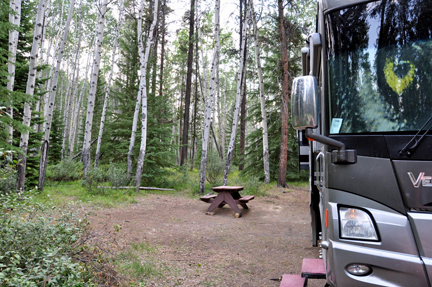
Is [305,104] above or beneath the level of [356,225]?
above

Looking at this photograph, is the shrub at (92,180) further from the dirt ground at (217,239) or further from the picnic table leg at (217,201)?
the picnic table leg at (217,201)

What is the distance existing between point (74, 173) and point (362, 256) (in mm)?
13113

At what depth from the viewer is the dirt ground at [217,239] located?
4.21 m

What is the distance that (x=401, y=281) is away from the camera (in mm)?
1935

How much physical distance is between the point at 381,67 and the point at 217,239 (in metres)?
4.67

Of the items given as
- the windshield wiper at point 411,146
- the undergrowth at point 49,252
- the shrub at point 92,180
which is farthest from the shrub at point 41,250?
the shrub at point 92,180

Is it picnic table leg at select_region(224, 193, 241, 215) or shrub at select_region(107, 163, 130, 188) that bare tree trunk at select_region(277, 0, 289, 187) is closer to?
picnic table leg at select_region(224, 193, 241, 215)

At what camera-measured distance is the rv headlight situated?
2.08 metres

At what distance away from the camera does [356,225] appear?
6.97 feet

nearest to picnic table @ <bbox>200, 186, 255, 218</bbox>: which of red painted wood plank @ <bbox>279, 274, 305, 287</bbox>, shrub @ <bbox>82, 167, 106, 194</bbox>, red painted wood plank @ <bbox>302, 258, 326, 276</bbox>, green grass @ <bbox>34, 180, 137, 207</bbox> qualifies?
green grass @ <bbox>34, 180, 137, 207</bbox>

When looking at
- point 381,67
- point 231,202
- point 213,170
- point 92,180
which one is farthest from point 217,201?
point 381,67

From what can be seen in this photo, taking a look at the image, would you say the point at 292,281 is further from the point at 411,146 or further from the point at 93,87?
the point at 93,87

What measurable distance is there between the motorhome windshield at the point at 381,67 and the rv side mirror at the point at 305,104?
0.81 ft

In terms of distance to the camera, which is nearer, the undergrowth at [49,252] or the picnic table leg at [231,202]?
the undergrowth at [49,252]
